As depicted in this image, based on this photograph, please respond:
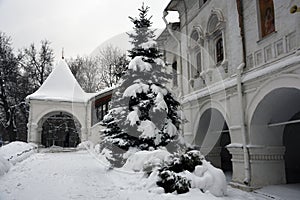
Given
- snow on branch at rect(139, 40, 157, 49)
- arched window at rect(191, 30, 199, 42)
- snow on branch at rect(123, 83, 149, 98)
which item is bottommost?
snow on branch at rect(123, 83, 149, 98)

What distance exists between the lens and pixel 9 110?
24375 millimetres

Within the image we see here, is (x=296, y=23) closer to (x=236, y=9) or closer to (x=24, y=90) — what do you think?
(x=236, y=9)

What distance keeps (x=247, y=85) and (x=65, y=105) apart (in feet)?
57.4

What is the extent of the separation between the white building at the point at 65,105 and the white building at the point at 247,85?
9909mm

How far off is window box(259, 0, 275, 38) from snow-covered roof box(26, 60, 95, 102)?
1637cm

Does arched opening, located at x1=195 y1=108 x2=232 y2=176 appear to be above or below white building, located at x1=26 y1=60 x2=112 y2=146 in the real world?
below

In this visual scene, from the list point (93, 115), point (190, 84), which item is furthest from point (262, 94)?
point (93, 115)

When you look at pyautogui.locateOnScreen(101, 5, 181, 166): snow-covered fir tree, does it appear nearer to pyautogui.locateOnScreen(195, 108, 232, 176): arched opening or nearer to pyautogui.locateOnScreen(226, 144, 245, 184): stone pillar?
pyautogui.locateOnScreen(195, 108, 232, 176): arched opening

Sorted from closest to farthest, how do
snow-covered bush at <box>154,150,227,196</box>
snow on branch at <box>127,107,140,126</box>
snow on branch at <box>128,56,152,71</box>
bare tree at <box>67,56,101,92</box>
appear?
snow-covered bush at <box>154,150,227,196</box>
snow on branch at <box>127,107,140,126</box>
snow on branch at <box>128,56,152,71</box>
bare tree at <box>67,56,101,92</box>

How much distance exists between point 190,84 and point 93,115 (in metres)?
12.7

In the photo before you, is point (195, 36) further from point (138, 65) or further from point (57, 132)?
point (57, 132)

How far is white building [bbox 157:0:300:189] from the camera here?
661cm

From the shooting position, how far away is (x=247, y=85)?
7688mm


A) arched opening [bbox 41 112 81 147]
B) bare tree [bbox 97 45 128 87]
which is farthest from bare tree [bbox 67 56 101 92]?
arched opening [bbox 41 112 81 147]
